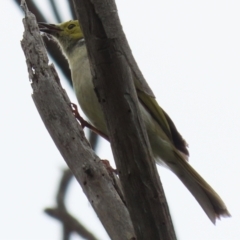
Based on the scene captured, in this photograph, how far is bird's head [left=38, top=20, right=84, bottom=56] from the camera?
5.64 metres

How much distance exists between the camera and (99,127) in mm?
4918

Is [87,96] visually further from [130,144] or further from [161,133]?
[130,144]

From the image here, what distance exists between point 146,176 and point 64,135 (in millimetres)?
908

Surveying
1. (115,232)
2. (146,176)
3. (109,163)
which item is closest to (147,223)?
(146,176)

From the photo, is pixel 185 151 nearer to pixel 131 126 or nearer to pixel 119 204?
pixel 119 204

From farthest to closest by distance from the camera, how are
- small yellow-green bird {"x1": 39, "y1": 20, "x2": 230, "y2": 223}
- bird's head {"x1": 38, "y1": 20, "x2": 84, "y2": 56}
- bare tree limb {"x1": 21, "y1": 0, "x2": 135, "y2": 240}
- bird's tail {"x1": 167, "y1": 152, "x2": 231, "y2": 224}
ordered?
bird's head {"x1": 38, "y1": 20, "x2": 84, "y2": 56} < small yellow-green bird {"x1": 39, "y1": 20, "x2": 230, "y2": 223} < bird's tail {"x1": 167, "y1": 152, "x2": 231, "y2": 224} < bare tree limb {"x1": 21, "y1": 0, "x2": 135, "y2": 240}

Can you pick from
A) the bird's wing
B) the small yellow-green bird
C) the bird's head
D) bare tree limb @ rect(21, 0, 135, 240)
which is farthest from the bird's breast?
bare tree limb @ rect(21, 0, 135, 240)

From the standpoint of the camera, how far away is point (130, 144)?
312 cm

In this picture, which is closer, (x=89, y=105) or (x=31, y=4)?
(x=31, y=4)

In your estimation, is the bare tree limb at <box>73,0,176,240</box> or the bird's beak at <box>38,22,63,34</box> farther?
the bird's beak at <box>38,22,63,34</box>

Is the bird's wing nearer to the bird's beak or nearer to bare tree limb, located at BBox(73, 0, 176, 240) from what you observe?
the bird's beak

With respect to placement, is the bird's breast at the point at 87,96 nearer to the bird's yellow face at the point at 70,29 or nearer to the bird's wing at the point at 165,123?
the bird's wing at the point at 165,123

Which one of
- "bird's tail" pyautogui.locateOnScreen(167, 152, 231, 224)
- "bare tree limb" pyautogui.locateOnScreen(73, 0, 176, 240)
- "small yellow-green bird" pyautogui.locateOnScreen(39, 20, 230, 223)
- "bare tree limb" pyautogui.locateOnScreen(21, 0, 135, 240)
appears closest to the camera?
"bare tree limb" pyautogui.locateOnScreen(73, 0, 176, 240)

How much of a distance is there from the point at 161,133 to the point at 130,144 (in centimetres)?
192
